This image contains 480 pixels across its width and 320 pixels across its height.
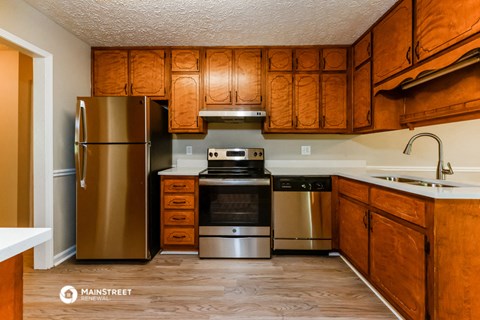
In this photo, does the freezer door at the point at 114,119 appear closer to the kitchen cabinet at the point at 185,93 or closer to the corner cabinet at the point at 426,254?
the kitchen cabinet at the point at 185,93

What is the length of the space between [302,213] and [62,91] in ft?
9.09

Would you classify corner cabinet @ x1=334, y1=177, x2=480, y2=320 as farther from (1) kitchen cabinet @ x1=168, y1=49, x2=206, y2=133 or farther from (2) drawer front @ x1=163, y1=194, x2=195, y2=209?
(1) kitchen cabinet @ x1=168, y1=49, x2=206, y2=133

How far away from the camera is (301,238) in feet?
9.16

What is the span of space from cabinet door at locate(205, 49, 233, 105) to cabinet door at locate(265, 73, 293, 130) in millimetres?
490

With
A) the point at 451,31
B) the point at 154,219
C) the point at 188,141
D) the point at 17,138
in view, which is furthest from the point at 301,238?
the point at 17,138

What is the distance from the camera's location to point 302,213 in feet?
9.12

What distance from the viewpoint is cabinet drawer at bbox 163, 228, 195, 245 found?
9.27 ft

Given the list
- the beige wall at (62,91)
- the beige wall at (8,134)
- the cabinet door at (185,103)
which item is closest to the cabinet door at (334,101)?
the cabinet door at (185,103)

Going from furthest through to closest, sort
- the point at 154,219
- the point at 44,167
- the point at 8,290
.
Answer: the point at 154,219 → the point at 44,167 → the point at 8,290

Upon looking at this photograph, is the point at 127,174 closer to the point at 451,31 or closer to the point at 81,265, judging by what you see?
the point at 81,265

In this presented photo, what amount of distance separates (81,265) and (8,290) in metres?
2.10

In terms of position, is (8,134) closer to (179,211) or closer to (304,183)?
(179,211)

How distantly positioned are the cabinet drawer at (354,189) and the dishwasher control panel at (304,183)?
14cm

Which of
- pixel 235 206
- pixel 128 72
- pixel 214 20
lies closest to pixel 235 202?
pixel 235 206
